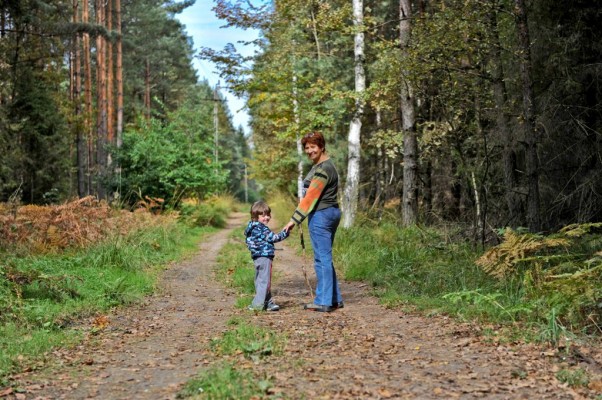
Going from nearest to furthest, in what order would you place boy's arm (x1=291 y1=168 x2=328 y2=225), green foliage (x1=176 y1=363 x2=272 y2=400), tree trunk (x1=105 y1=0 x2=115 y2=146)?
green foliage (x1=176 y1=363 x2=272 y2=400)
boy's arm (x1=291 y1=168 x2=328 y2=225)
tree trunk (x1=105 y1=0 x2=115 y2=146)

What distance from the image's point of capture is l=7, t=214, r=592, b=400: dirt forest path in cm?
392

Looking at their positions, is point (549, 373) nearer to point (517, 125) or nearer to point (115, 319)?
point (115, 319)

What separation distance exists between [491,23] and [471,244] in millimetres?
3723

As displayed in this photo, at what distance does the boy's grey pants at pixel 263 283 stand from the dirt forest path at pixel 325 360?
0.78 ft

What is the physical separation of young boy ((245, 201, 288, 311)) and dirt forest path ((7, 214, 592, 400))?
254 millimetres

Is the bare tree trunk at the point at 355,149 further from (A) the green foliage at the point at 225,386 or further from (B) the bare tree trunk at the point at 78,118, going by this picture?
(B) the bare tree trunk at the point at 78,118

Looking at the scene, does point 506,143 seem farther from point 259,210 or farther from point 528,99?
point 259,210

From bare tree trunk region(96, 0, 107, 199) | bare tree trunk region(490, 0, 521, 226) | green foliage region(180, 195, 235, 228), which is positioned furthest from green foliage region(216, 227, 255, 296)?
bare tree trunk region(96, 0, 107, 199)

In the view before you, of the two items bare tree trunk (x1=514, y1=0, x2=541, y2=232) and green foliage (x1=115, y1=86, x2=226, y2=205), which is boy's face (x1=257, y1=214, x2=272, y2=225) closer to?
bare tree trunk (x1=514, y1=0, x2=541, y2=232)

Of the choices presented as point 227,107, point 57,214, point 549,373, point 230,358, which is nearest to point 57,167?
point 57,214

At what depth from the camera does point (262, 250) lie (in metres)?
7.22

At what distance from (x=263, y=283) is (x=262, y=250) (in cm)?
44

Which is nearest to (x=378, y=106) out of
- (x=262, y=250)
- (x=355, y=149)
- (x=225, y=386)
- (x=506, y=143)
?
(x=355, y=149)

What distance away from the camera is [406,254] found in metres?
9.61
